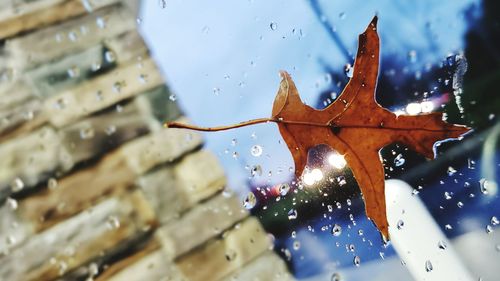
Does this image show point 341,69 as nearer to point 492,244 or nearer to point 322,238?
point 322,238

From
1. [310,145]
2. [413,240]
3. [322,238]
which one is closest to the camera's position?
[310,145]

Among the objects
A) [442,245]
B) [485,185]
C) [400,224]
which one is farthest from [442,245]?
[485,185]

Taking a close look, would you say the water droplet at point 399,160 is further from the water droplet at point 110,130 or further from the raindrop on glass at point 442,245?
the water droplet at point 110,130

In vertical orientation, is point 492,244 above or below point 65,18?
below

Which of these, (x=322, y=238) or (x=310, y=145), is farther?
(x=322, y=238)

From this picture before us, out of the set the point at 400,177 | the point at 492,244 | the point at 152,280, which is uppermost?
the point at 152,280

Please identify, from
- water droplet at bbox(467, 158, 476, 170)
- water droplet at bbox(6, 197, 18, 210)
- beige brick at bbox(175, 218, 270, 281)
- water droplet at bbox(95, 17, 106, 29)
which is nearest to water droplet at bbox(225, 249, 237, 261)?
beige brick at bbox(175, 218, 270, 281)

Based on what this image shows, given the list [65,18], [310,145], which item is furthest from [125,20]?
[310,145]

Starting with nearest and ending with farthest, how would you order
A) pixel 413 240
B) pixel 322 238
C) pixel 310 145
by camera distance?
1. pixel 310 145
2. pixel 413 240
3. pixel 322 238
